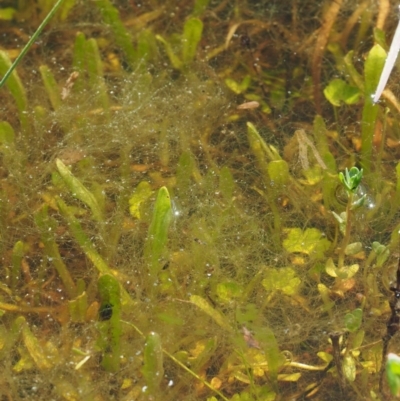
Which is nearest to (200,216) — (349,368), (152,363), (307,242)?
(307,242)

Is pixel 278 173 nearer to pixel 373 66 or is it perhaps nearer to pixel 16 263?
pixel 373 66

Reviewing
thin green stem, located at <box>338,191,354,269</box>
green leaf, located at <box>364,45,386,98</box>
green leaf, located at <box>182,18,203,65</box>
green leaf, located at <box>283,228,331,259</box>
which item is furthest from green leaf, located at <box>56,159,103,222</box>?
green leaf, located at <box>364,45,386,98</box>

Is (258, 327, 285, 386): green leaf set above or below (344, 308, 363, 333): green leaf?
below

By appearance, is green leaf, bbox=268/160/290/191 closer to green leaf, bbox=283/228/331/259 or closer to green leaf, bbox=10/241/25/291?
green leaf, bbox=283/228/331/259

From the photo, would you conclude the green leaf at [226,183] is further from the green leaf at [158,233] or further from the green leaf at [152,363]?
the green leaf at [152,363]

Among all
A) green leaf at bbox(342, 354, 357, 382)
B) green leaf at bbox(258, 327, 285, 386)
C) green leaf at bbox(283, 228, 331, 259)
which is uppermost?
green leaf at bbox(283, 228, 331, 259)

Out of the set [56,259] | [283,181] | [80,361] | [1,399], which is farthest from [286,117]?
[1,399]

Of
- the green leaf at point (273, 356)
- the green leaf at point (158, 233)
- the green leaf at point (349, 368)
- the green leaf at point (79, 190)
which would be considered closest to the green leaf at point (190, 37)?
the green leaf at point (79, 190)
